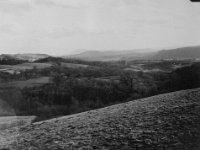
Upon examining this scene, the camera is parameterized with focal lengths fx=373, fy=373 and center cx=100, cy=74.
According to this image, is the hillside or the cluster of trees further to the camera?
the cluster of trees

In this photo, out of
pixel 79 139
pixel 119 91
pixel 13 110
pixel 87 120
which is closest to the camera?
pixel 79 139

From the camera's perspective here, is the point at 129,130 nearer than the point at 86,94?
Yes

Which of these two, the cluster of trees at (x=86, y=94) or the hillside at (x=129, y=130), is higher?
the hillside at (x=129, y=130)

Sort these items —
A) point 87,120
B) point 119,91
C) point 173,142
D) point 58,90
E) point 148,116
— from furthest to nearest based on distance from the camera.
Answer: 1. point 58,90
2. point 119,91
3. point 87,120
4. point 148,116
5. point 173,142

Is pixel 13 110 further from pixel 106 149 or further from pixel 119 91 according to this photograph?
pixel 106 149

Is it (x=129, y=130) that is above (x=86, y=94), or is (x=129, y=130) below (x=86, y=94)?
above

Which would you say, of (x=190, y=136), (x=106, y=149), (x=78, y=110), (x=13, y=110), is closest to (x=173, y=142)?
(x=190, y=136)

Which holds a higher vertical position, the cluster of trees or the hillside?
the hillside

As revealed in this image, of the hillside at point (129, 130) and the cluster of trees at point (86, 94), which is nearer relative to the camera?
the hillside at point (129, 130)
